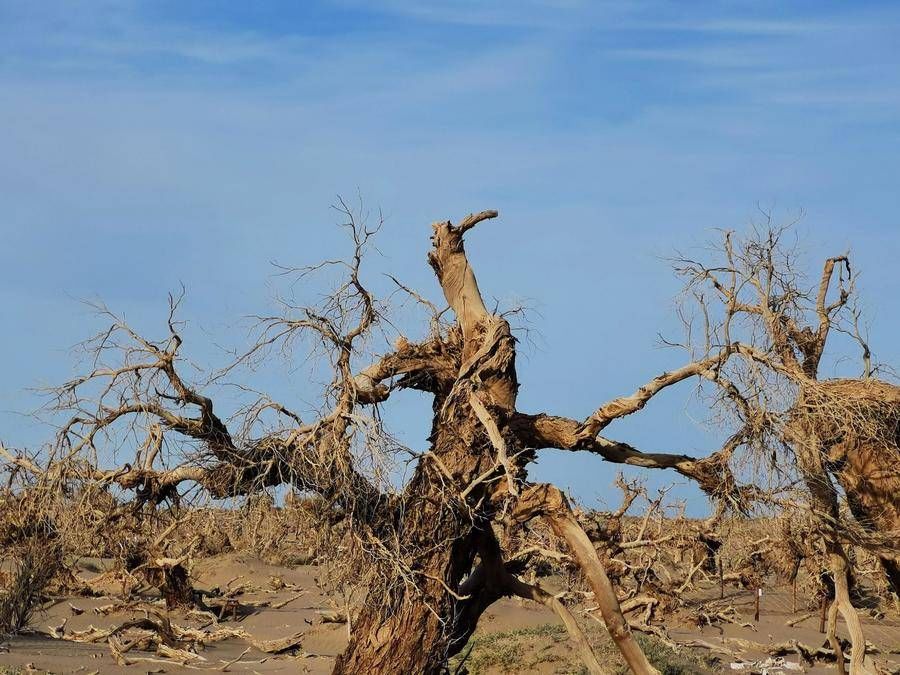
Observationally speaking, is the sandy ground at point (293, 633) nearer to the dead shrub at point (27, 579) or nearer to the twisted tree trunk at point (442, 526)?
the dead shrub at point (27, 579)

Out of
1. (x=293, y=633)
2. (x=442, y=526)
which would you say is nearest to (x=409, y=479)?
(x=442, y=526)

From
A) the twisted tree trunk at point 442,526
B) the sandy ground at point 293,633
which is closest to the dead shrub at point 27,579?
the sandy ground at point 293,633

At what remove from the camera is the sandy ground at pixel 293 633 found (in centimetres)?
1470

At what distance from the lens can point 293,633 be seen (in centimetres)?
1916

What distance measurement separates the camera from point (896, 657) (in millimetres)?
19672

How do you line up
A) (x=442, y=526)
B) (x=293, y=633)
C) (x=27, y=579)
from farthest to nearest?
(x=293, y=633), (x=27, y=579), (x=442, y=526)

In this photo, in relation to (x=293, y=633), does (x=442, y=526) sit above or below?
above

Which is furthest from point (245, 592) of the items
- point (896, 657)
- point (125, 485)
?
point (125, 485)

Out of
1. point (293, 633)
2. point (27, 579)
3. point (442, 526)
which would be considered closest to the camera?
point (442, 526)

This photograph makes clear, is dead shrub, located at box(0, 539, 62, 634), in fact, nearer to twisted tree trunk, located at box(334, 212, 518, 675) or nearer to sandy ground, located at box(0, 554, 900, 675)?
sandy ground, located at box(0, 554, 900, 675)

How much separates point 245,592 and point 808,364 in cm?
1518

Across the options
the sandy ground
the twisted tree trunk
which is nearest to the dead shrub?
the sandy ground

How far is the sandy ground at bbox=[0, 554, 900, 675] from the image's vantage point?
1470 centimetres

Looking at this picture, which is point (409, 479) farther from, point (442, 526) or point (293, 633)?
point (293, 633)
